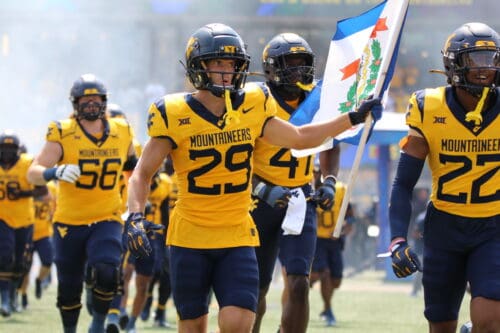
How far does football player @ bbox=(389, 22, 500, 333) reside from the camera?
725 centimetres

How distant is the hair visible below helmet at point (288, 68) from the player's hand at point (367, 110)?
2.24m

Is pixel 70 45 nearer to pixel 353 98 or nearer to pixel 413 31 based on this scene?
pixel 413 31

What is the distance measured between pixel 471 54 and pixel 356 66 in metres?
1.30

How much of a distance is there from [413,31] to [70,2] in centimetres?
714

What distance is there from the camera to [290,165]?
9.12 meters

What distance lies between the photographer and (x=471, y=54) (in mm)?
7262

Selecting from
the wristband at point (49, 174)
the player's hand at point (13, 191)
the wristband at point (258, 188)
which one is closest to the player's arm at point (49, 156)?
the wristband at point (49, 174)

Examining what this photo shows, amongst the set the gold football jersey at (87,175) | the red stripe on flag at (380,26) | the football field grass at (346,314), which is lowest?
the football field grass at (346,314)

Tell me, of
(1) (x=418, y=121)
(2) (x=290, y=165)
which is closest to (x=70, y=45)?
(2) (x=290, y=165)

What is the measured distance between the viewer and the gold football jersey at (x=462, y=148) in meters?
7.25

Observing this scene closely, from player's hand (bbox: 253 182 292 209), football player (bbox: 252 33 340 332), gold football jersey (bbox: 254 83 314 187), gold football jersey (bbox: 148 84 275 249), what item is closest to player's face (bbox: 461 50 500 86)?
gold football jersey (bbox: 148 84 275 249)

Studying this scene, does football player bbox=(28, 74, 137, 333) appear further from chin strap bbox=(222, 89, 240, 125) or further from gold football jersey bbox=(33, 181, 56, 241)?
gold football jersey bbox=(33, 181, 56, 241)

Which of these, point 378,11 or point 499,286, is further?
point 378,11

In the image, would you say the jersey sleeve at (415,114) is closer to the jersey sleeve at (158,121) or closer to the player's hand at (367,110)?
the player's hand at (367,110)
